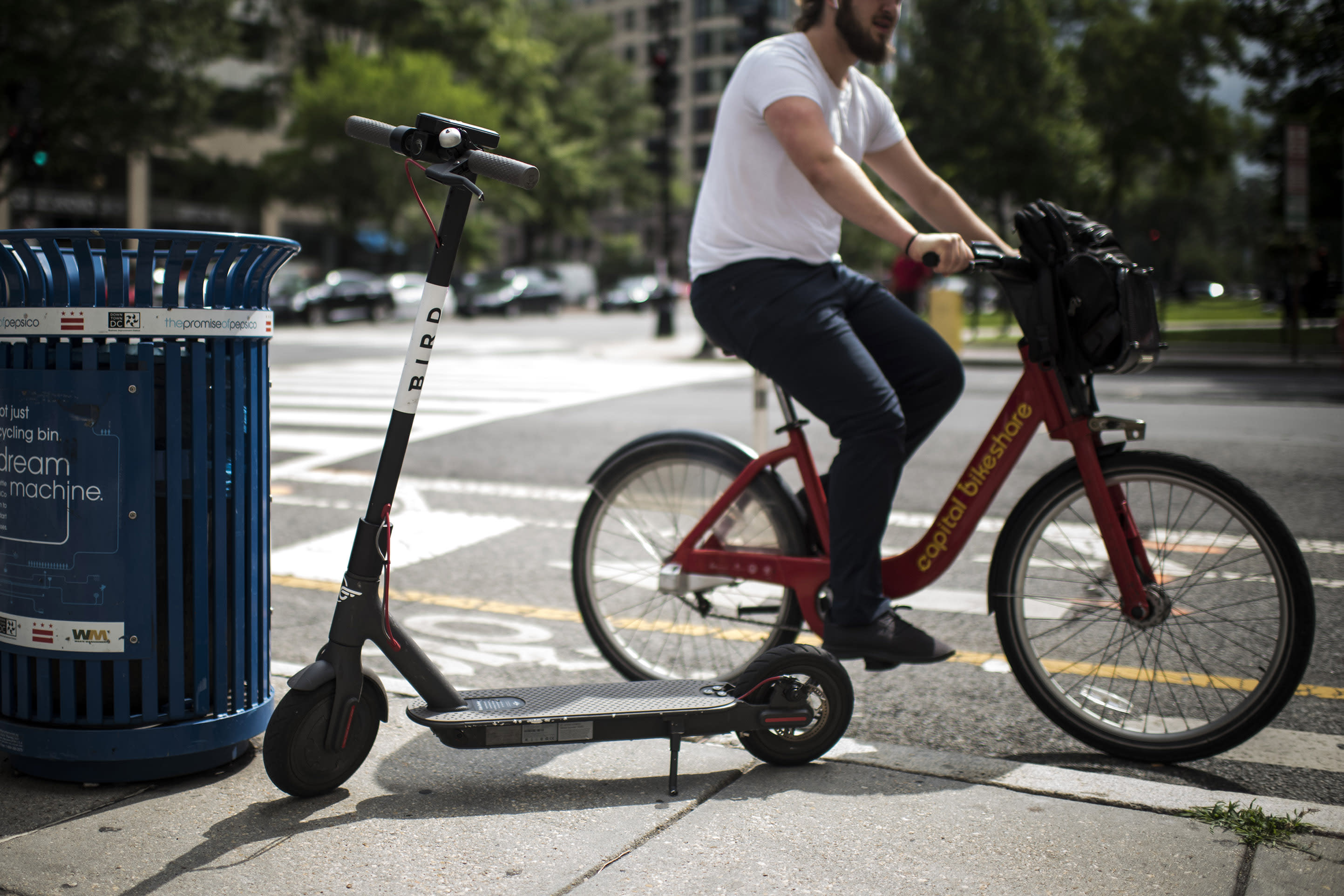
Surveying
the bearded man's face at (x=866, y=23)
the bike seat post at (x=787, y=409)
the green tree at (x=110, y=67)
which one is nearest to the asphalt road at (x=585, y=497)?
the bike seat post at (x=787, y=409)

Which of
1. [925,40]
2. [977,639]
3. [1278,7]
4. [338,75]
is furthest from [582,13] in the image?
[977,639]

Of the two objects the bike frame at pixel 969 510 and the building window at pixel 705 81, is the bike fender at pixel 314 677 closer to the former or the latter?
the bike frame at pixel 969 510

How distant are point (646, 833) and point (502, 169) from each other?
4.73 ft

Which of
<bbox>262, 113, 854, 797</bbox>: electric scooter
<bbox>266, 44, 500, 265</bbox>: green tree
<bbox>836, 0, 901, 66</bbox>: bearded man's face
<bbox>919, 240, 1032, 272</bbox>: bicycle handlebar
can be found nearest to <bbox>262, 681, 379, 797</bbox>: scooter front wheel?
<bbox>262, 113, 854, 797</bbox>: electric scooter

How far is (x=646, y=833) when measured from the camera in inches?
103

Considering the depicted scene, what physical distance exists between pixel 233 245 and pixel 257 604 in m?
0.86

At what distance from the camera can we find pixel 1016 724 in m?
3.47

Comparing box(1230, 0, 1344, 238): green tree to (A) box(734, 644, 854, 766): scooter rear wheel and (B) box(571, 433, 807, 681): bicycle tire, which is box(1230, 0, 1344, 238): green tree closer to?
(B) box(571, 433, 807, 681): bicycle tire

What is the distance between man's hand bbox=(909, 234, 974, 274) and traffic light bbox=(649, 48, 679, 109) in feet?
56.5

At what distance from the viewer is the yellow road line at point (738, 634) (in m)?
3.30

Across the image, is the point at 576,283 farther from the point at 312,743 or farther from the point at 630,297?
the point at 312,743

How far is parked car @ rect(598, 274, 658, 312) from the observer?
51.7 m

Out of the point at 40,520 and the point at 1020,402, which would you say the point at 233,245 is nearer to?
the point at 40,520

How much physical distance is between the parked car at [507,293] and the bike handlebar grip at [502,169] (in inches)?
1538
